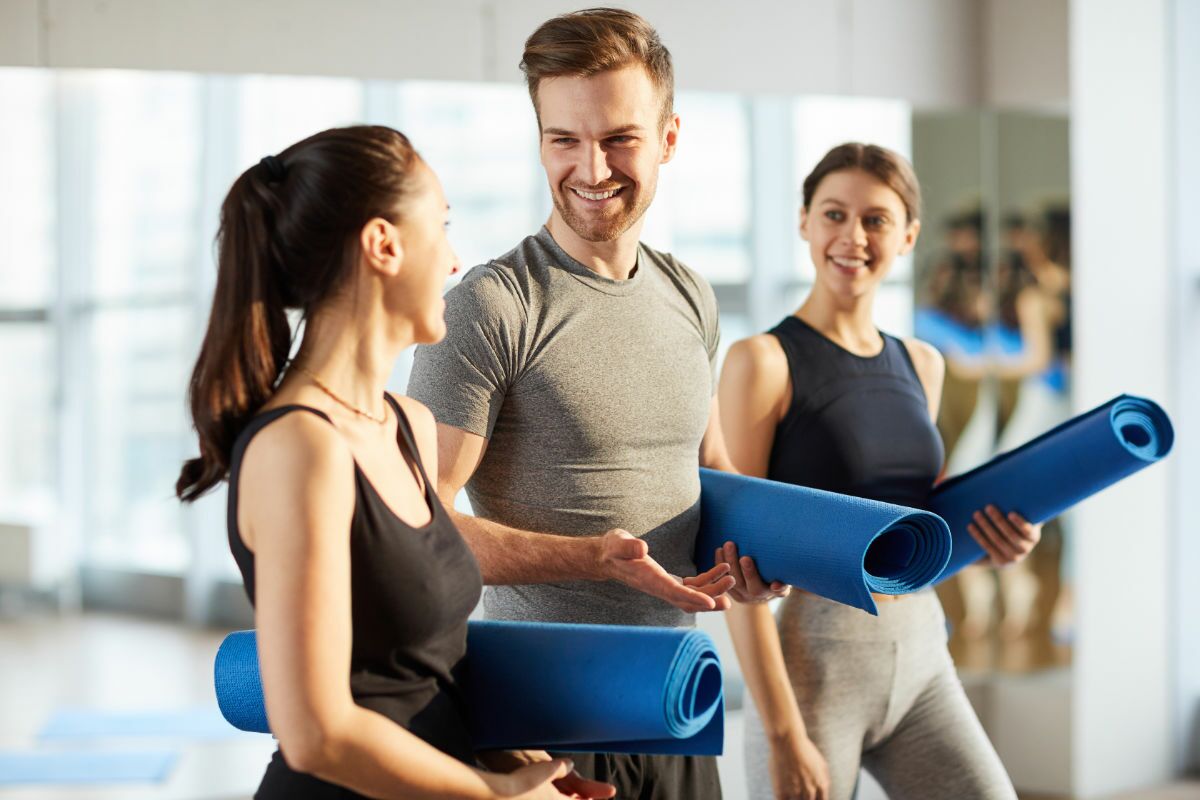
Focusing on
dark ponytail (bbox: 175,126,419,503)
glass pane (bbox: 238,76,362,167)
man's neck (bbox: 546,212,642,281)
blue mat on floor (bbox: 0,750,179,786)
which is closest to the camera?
dark ponytail (bbox: 175,126,419,503)

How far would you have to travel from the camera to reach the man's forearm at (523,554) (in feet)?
5.67

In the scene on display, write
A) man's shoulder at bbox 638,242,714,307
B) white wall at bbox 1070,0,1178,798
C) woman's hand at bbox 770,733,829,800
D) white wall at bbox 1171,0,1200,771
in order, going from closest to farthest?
man's shoulder at bbox 638,242,714,307 < woman's hand at bbox 770,733,829,800 < white wall at bbox 1070,0,1178,798 < white wall at bbox 1171,0,1200,771

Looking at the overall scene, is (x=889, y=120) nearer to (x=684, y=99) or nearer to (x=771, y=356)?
(x=684, y=99)

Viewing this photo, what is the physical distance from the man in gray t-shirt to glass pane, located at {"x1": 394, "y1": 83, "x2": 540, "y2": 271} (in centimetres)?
180

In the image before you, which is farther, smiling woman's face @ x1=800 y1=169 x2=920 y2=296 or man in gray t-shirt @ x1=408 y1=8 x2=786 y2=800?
smiling woman's face @ x1=800 y1=169 x2=920 y2=296

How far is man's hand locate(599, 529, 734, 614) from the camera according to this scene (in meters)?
1.66

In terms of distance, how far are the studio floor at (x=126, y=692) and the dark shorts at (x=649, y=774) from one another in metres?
1.77

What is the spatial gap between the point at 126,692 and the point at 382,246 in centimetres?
286

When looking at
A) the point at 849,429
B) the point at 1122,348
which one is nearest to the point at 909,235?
the point at 849,429

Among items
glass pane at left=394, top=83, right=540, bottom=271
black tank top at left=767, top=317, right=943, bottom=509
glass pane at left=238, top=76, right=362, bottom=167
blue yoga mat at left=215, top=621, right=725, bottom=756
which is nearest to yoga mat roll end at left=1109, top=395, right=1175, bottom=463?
black tank top at left=767, top=317, right=943, bottom=509

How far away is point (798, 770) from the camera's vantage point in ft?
7.25

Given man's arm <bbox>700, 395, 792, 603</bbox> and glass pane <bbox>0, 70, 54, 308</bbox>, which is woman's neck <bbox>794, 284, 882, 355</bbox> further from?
glass pane <bbox>0, 70, 54, 308</bbox>

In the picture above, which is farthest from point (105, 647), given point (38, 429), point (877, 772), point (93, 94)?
point (877, 772)

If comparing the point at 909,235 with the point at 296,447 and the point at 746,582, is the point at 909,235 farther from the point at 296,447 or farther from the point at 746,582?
the point at 296,447
